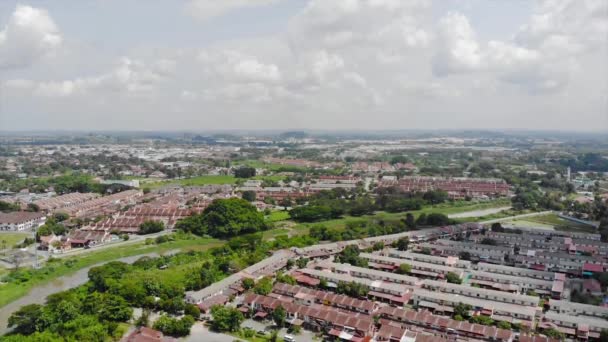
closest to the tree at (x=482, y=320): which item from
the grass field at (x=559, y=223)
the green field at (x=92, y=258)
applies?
the green field at (x=92, y=258)

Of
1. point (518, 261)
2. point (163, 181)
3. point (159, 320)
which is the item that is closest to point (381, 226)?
point (518, 261)

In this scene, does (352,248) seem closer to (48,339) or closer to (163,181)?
(48,339)

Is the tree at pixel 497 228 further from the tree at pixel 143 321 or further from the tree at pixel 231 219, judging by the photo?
the tree at pixel 143 321

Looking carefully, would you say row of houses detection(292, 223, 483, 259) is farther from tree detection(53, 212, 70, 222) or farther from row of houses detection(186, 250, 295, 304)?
tree detection(53, 212, 70, 222)

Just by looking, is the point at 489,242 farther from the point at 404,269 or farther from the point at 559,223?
the point at 559,223

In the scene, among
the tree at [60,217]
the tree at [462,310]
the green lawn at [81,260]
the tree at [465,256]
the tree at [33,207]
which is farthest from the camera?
the tree at [33,207]
